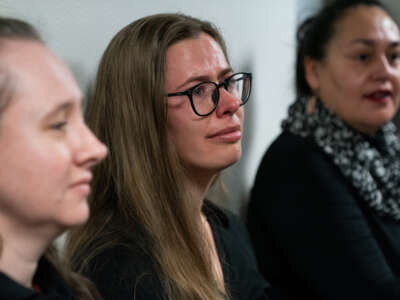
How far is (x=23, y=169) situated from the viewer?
1.97 ft

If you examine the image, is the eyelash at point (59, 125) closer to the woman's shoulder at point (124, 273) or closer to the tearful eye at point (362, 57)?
the woman's shoulder at point (124, 273)

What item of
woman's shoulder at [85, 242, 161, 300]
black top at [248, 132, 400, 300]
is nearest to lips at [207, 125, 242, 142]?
woman's shoulder at [85, 242, 161, 300]

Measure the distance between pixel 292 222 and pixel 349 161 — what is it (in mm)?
241

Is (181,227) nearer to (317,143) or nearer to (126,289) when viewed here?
(126,289)

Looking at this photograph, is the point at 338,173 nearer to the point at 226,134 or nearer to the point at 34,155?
the point at 226,134

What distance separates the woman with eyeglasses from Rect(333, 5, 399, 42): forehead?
62 cm

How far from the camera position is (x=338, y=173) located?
5.20 feet

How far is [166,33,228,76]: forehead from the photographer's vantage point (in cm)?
110

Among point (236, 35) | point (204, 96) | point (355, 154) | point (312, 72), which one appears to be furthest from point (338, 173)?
point (204, 96)

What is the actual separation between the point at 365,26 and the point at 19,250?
1.30m

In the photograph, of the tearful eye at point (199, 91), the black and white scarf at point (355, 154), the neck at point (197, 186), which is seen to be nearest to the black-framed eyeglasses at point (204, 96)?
the tearful eye at point (199, 91)

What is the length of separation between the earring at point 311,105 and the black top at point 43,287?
3.59 feet

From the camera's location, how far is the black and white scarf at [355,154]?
159 cm

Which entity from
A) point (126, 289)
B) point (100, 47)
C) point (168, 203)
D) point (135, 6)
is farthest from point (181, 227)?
point (135, 6)
